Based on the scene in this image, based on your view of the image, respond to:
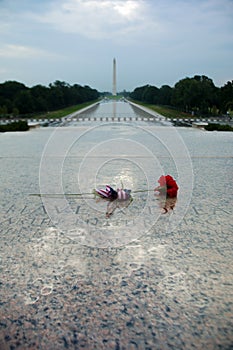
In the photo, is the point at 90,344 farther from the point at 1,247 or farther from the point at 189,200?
the point at 189,200

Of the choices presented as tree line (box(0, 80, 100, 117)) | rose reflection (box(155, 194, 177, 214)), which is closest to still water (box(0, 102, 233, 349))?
rose reflection (box(155, 194, 177, 214))

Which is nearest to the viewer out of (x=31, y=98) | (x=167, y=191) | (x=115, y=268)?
(x=115, y=268)

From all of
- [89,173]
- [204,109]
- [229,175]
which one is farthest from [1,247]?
[204,109]

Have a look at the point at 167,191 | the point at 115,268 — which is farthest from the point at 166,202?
the point at 115,268

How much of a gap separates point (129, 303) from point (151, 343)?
12.0 inches

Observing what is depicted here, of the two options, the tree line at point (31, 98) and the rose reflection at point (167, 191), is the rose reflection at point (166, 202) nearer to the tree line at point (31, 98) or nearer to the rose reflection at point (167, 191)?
the rose reflection at point (167, 191)

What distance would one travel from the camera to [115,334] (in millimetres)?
1595

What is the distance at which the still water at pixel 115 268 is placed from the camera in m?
1.61

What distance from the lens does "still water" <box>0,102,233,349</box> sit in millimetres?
1613

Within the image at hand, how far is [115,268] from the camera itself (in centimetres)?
220

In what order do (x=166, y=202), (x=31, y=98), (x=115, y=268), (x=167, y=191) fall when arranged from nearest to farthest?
(x=115, y=268) → (x=166, y=202) → (x=167, y=191) → (x=31, y=98)

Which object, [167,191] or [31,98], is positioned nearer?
[167,191]

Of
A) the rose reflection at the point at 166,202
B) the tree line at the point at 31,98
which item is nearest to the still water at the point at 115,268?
the rose reflection at the point at 166,202

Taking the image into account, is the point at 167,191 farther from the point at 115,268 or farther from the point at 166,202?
the point at 115,268
